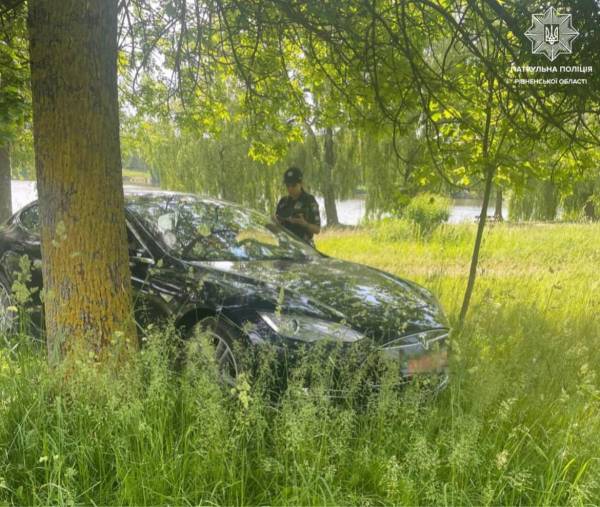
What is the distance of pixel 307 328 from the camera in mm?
2965

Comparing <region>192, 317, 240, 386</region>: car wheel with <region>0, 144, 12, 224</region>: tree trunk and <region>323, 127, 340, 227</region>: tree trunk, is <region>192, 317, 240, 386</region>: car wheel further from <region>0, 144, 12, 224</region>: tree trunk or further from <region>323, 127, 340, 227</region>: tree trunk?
<region>323, 127, 340, 227</region>: tree trunk

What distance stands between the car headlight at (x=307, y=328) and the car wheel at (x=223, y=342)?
9.7 inches

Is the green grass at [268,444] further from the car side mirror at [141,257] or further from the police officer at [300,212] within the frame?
the police officer at [300,212]

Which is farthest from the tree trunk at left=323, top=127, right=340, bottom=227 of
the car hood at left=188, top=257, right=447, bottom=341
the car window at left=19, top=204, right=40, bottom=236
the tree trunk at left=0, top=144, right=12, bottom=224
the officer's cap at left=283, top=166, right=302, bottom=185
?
the car hood at left=188, top=257, right=447, bottom=341

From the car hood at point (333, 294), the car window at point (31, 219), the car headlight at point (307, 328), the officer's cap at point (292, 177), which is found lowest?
the car headlight at point (307, 328)

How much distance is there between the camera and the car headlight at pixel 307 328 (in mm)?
2926

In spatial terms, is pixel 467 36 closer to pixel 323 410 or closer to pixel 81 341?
pixel 323 410

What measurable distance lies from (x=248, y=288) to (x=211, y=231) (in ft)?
3.30

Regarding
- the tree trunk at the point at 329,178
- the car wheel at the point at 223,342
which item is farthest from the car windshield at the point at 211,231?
the tree trunk at the point at 329,178

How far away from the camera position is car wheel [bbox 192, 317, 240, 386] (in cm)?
287

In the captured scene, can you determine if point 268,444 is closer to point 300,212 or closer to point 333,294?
point 333,294

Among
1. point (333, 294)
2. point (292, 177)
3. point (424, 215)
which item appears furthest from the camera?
point (424, 215)

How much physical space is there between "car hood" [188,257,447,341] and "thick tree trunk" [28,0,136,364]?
0.76 meters

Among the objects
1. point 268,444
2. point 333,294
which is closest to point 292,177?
point 333,294
